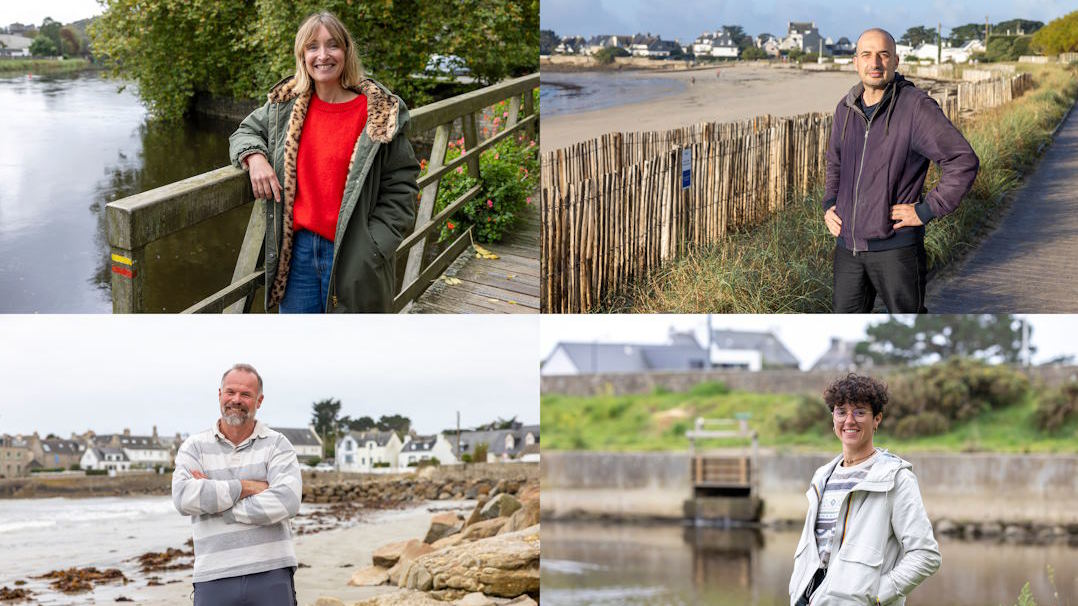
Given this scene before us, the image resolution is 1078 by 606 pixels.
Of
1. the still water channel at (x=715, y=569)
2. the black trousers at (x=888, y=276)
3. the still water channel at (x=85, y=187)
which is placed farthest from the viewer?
the still water channel at (x=715, y=569)

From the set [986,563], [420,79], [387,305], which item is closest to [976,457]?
[986,563]

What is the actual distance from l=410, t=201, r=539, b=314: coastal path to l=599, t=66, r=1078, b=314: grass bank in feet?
1.87

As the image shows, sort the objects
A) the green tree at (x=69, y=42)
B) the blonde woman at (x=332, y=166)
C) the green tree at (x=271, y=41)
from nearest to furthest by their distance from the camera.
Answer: the blonde woman at (x=332, y=166)
the green tree at (x=69, y=42)
the green tree at (x=271, y=41)

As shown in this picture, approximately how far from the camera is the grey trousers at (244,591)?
9.30 ft

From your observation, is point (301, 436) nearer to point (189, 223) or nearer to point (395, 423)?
point (395, 423)

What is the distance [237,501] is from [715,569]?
10238mm

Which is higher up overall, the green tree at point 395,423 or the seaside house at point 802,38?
the seaside house at point 802,38

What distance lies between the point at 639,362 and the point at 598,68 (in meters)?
12.4

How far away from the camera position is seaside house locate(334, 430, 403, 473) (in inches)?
190

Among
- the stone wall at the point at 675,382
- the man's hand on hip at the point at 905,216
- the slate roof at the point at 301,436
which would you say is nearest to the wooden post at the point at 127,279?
the slate roof at the point at 301,436

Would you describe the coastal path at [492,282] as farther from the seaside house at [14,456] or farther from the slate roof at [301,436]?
the seaside house at [14,456]

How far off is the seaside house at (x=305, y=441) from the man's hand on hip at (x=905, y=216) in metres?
2.81

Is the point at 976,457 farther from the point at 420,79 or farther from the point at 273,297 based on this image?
the point at 273,297

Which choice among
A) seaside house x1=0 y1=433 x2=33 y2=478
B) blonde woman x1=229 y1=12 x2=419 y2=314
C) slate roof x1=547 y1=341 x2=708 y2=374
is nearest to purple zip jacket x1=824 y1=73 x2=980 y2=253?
blonde woman x1=229 y1=12 x2=419 y2=314
